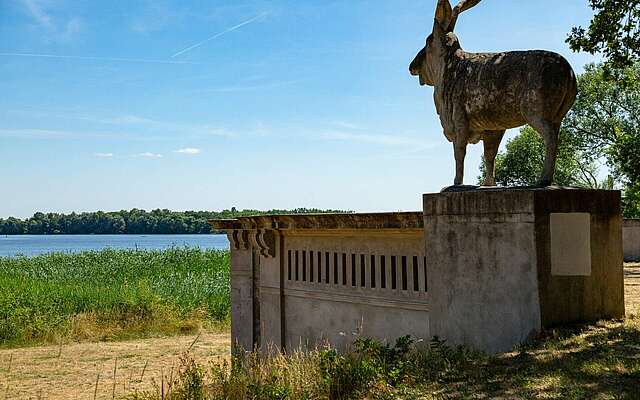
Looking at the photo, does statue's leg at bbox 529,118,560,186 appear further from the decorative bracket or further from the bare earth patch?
the bare earth patch

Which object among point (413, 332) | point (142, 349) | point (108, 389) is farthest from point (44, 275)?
point (413, 332)

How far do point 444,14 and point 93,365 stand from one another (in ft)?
39.8

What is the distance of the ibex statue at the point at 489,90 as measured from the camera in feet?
21.6

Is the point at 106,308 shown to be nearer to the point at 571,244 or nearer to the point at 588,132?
the point at 571,244

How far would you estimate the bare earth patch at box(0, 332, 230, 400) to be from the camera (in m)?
12.8

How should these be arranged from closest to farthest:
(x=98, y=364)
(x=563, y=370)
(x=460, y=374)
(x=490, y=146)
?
(x=563, y=370) < (x=460, y=374) < (x=490, y=146) < (x=98, y=364)

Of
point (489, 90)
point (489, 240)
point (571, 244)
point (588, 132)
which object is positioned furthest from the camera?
point (588, 132)

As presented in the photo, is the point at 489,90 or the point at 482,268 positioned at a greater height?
the point at 489,90

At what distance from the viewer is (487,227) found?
21.7 ft

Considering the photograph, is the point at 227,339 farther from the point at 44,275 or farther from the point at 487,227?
the point at 44,275

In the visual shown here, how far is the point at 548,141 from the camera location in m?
6.68

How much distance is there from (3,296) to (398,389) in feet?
64.5

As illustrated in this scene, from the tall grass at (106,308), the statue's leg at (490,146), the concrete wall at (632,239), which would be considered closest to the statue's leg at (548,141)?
the statue's leg at (490,146)

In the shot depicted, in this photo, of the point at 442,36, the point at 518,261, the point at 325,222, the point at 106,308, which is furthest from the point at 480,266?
the point at 106,308
